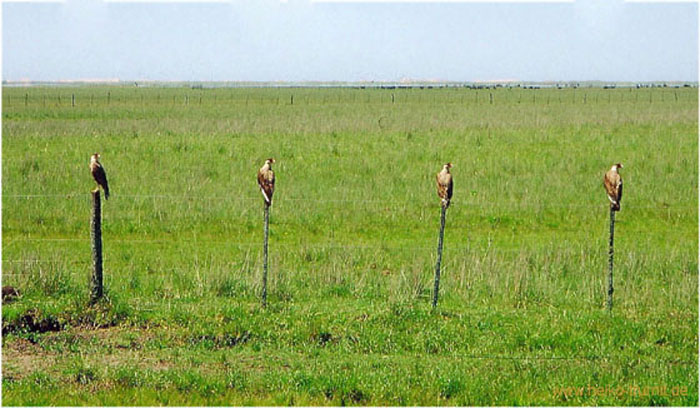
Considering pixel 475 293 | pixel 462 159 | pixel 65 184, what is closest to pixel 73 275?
pixel 475 293

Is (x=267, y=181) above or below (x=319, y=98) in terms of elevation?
below

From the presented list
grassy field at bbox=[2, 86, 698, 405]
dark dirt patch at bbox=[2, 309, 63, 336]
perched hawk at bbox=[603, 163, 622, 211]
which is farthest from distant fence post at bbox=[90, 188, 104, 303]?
perched hawk at bbox=[603, 163, 622, 211]

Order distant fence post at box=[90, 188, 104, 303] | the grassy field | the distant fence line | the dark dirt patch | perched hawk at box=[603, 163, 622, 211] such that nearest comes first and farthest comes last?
the grassy field < the dark dirt patch < distant fence post at box=[90, 188, 104, 303] < perched hawk at box=[603, 163, 622, 211] < the distant fence line

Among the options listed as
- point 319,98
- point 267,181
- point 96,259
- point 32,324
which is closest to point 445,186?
point 267,181

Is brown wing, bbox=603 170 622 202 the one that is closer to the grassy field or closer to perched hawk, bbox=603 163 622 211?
perched hawk, bbox=603 163 622 211

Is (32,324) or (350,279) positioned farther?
(350,279)

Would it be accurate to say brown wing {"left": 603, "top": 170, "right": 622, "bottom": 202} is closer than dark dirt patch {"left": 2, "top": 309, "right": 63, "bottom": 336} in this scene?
No

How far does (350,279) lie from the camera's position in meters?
11.4

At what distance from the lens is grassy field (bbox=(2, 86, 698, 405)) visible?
24.6 feet

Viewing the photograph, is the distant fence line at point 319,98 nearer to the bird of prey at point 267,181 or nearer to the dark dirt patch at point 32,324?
the bird of prey at point 267,181

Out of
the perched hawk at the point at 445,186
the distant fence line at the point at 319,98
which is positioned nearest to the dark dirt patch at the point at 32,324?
the perched hawk at the point at 445,186

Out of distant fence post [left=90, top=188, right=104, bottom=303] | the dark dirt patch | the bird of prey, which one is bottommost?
the dark dirt patch

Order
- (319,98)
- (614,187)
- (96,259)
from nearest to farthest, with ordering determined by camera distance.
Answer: (96,259) < (614,187) < (319,98)

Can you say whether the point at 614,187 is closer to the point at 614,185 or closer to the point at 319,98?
the point at 614,185
